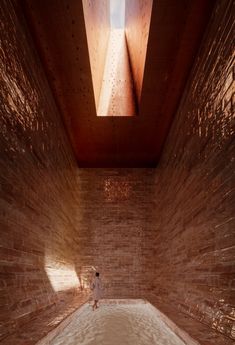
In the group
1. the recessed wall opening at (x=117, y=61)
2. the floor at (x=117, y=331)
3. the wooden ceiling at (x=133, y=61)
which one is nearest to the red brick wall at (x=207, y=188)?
the wooden ceiling at (x=133, y=61)

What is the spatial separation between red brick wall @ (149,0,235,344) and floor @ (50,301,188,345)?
1.85ft

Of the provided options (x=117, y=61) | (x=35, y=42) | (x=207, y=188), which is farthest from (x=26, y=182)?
(x=117, y=61)

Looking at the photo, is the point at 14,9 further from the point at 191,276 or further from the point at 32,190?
the point at 191,276

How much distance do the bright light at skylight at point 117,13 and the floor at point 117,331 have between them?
18.0 ft

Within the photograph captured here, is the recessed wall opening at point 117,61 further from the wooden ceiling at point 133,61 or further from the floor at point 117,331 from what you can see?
the floor at point 117,331

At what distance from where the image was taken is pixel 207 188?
4.36 metres

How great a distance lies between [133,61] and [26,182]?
11.1 feet

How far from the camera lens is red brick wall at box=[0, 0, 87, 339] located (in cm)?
368

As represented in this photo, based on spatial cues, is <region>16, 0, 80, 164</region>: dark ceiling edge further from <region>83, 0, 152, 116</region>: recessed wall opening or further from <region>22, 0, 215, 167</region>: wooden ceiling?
<region>83, 0, 152, 116</region>: recessed wall opening

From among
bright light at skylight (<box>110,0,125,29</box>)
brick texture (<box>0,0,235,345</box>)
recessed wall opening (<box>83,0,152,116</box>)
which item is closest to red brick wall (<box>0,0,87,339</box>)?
brick texture (<box>0,0,235,345</box>)

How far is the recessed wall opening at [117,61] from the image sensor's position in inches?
240

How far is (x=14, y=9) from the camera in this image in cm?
402

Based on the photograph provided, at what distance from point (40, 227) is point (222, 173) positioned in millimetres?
2852

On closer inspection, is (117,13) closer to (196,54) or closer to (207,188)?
(196,54)
